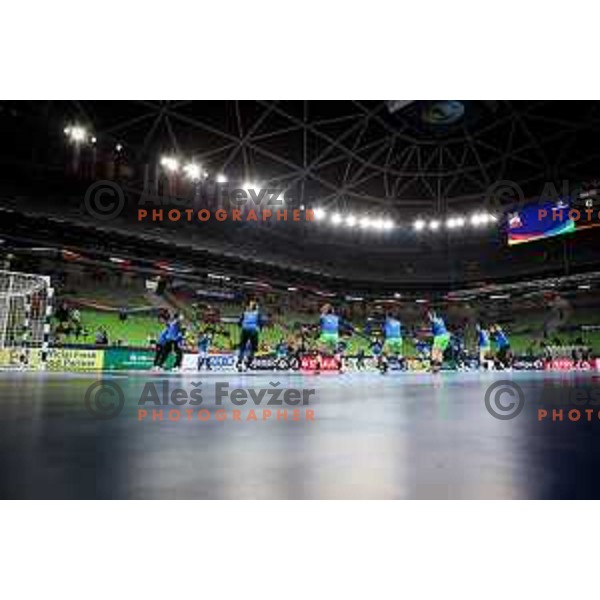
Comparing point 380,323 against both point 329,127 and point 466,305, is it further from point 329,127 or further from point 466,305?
point 329,127

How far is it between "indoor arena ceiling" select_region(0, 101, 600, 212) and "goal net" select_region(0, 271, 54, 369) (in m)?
11.8

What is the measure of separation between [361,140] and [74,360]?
1018 inches

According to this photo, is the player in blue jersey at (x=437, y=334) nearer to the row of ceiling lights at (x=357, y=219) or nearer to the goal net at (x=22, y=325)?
the goal net at (x=22, y=325)

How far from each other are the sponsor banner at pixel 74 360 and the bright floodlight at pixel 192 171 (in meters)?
17.2

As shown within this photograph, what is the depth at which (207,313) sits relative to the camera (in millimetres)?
29750

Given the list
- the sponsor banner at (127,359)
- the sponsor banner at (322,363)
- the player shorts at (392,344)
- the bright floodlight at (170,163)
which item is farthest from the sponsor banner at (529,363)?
the bright floodlight at (170,163)

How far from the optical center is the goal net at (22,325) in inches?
635

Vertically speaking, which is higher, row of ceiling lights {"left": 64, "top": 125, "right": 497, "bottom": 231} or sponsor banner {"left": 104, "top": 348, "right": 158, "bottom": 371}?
row of ceiling lights {"left": 64, "top": 125, "right": 497, "bottom": 231}

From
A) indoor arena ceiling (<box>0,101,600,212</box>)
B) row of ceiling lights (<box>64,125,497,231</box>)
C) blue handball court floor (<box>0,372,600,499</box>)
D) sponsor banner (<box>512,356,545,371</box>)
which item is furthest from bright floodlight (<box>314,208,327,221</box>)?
blue handball court floor (<box>0,372,600,499</box>)

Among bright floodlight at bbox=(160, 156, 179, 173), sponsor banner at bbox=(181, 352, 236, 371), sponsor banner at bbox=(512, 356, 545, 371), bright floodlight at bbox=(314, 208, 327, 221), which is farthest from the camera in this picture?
bright floodlight at bbox=(314, 208, 327, 221)

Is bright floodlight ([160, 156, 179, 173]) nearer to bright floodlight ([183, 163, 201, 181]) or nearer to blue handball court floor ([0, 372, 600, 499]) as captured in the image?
bright floodlight ([183, 163, 201, 181])

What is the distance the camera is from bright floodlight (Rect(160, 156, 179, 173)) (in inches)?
1183
